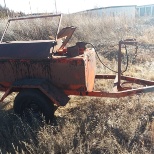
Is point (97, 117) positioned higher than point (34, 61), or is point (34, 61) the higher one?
point (34, 61)

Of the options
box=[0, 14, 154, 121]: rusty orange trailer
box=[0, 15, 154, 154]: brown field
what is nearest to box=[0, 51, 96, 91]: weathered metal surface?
box=[0, 14, 154, 121]: rusty orange trailer

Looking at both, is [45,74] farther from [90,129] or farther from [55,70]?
[90,129]

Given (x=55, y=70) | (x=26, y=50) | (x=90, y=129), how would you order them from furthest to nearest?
(x=26, y=50), (x=55, y=70), (x=90, y=129)

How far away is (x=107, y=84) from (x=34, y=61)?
2412 millimetres

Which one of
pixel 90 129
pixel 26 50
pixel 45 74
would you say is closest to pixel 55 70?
pixel 45 74

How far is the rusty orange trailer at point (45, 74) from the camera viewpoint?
14.2 ft

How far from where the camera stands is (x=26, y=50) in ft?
14.8

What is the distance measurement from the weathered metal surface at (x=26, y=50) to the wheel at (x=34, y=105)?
1.86ft

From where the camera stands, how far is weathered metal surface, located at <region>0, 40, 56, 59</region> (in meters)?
4.39

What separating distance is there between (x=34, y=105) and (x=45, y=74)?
1.76 ft

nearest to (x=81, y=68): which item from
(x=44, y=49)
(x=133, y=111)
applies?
(x=44, y=49)

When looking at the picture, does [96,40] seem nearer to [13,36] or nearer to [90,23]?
[90,23]

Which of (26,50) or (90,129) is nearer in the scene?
(90,129)

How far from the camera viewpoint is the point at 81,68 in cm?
429
